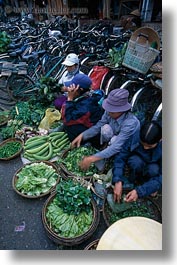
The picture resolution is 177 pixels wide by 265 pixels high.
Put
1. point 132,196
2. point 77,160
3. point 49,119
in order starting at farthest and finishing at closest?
point 49,119 → point 77,160 → point 132,196

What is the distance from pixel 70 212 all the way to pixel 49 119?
134cm

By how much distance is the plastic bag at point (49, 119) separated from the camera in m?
2.86

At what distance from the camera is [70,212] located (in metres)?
1.83

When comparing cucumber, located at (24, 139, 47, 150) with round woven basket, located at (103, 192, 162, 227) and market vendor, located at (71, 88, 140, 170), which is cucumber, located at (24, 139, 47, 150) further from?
round woven basket, located at (103, 192, 162, 227)

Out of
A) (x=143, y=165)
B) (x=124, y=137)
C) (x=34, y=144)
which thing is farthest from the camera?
(x=34, y=144)

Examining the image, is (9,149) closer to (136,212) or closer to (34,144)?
(34,144)

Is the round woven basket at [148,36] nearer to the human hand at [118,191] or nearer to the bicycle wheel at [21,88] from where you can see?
the bicycle wheel at [21,88]

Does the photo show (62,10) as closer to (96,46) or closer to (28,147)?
(96,46)

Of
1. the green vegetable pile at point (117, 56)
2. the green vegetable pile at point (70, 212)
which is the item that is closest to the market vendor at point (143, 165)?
the green vegetable pile at point (70, 212)

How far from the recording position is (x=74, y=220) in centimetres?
180

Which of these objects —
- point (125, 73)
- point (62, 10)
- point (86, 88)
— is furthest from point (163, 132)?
point (62, 10)

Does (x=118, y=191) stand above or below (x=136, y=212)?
above

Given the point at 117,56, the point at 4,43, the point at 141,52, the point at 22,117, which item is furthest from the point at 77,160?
the point at 4,43

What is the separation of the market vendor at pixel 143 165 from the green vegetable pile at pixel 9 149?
1270 millimetres
